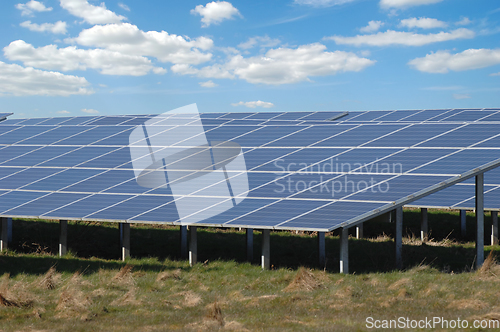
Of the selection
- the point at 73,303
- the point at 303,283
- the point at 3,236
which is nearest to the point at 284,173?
the point at 303,283

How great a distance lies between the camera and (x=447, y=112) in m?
46.8

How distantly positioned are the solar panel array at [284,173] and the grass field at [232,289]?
236 centimetres

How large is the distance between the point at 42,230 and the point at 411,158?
23759 mm

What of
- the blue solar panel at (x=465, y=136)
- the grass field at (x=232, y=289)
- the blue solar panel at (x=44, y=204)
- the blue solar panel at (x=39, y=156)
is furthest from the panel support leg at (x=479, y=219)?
the blue solar panel at (x=39, y=156)

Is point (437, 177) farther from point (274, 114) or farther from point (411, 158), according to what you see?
point (274, 114)

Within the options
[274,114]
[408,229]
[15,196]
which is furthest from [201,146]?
[274,114]

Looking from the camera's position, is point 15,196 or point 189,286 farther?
point 15,196

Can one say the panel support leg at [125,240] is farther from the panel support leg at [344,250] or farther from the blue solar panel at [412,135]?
the blue solar panel at [412,135]

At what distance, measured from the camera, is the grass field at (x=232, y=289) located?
48.3 feet

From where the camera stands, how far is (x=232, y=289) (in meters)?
18.8

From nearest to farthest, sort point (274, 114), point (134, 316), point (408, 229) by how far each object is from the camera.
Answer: point (134, 316) → point (408, 229) → point (274, 114)

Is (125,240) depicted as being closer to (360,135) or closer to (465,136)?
(360,135)

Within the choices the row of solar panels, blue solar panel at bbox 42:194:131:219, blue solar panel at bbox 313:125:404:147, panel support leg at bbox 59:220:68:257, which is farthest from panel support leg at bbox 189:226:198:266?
the row of solar panels

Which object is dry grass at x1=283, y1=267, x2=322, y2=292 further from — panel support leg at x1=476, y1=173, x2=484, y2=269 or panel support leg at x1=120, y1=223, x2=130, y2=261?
panel support leg at x1=120, y1=223, x2=130, y2=261
